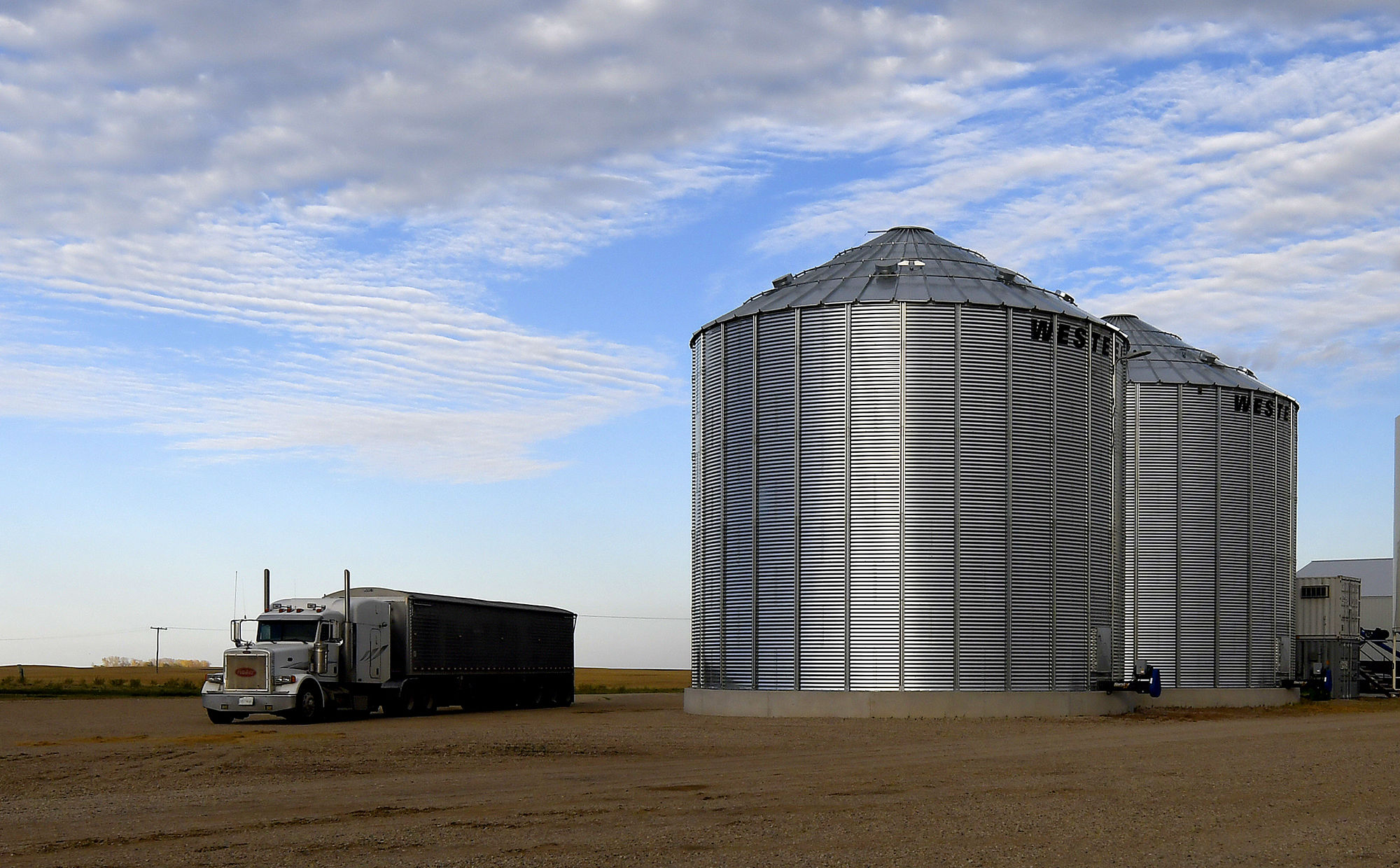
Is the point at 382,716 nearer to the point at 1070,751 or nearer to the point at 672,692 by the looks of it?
the point at 1070,751

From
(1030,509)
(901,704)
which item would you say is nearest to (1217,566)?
(1030,509)

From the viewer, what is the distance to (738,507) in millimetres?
43094

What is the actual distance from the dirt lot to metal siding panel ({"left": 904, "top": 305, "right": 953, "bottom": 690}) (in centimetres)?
519

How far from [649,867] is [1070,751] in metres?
16.3

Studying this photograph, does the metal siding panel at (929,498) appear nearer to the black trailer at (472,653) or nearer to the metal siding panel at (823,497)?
the metal siding panel at (823,497)

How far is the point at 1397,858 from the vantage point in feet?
47.2

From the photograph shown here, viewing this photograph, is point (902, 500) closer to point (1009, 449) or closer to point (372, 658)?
point (1009, 449)

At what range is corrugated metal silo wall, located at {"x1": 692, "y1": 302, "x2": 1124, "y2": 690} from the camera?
40156 mm

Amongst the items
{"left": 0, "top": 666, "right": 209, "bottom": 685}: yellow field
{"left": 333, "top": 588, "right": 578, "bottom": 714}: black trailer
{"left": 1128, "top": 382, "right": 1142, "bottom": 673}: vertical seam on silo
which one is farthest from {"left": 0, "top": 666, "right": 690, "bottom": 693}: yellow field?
{"left": 1128, "top": 382, "right": 1142, "bottom": 673}: vertical seam on silo

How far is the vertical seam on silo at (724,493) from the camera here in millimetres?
43156

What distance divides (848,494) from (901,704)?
6204 millimetres

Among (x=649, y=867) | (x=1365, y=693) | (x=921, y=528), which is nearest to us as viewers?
(x=649, y=867)

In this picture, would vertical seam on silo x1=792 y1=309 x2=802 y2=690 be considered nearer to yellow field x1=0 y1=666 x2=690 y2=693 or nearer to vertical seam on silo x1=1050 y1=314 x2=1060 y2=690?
vertical seam on silo x1=1050 y1=314 x2=1060 y2=690

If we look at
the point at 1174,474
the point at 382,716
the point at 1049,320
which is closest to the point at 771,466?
the point at 1049,320
